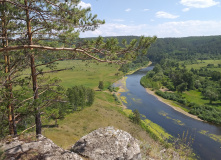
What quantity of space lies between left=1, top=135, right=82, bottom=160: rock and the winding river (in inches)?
559

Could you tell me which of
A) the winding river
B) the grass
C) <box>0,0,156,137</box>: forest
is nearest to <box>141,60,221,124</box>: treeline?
the grass

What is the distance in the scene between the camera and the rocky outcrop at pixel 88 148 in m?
6.25

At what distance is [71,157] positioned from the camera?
6426 mm

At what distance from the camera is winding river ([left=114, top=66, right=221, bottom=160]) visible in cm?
2353

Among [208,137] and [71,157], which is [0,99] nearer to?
[71,157]

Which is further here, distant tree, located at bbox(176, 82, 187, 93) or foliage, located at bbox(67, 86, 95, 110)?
distant tree, located at bbox(176, 82, 187, 93)

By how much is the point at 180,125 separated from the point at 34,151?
30.4m

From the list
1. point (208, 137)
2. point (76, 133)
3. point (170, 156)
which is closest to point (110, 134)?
point (170, 156)

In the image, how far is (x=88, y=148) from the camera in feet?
25.4

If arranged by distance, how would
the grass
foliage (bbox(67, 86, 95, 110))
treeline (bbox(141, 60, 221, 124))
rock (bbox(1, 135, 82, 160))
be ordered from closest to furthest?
rock (bbox(1, 135, 82, 160))
foliage (bbox(67, 86, 95, 110))
treeline (bbox(141, 60, 221, 124))
the grass

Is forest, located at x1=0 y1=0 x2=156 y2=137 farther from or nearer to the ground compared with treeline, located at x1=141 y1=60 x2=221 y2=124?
farther from the ground

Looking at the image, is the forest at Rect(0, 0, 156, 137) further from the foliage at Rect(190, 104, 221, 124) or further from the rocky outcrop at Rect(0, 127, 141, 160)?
the foliage at Rect(190, 104, 221, 124)

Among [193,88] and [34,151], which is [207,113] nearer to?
[193,88]

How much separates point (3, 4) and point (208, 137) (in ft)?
107
